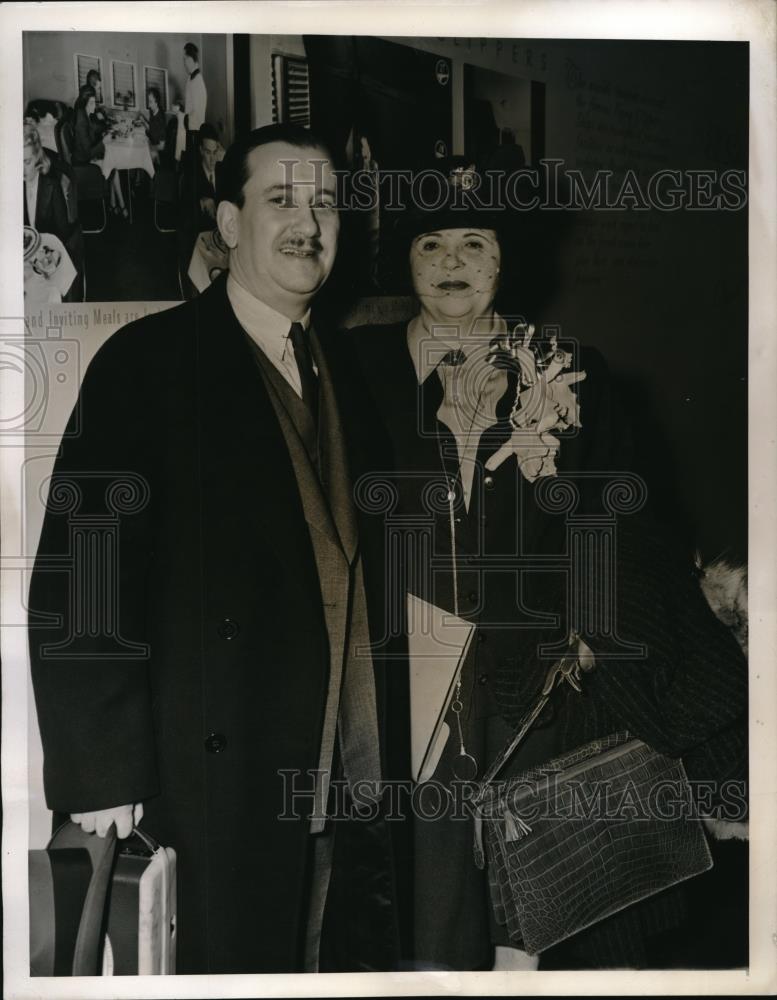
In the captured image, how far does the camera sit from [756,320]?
1.79m

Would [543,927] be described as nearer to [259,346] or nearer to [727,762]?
[727,762]

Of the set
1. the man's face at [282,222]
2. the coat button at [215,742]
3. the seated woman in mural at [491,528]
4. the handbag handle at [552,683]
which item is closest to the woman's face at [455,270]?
the seated woman in mural at [491,528]

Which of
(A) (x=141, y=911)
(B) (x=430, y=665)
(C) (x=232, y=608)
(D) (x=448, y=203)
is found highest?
(D) (x=448, y=203)

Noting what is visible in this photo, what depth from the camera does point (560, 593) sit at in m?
1.74

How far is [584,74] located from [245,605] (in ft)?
3.73

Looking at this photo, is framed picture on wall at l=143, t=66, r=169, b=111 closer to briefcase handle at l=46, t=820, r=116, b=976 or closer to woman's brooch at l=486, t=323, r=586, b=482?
woman's brooch at l=486, t=323, r=586, b=482

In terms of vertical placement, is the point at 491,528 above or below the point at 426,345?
below

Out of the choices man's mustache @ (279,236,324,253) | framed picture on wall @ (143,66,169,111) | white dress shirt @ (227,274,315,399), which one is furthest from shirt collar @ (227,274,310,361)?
framed picture on wall @ (143,66,169,111)

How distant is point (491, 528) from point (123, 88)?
3.35ft

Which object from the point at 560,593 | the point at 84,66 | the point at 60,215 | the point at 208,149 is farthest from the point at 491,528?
the point at 84,66

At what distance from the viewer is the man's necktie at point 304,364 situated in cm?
173

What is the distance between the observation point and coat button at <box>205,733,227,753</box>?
1.69 meters

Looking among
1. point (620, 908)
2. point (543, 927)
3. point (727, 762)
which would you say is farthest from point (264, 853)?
point (727, 762)

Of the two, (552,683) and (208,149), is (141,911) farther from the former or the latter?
(208,149)
